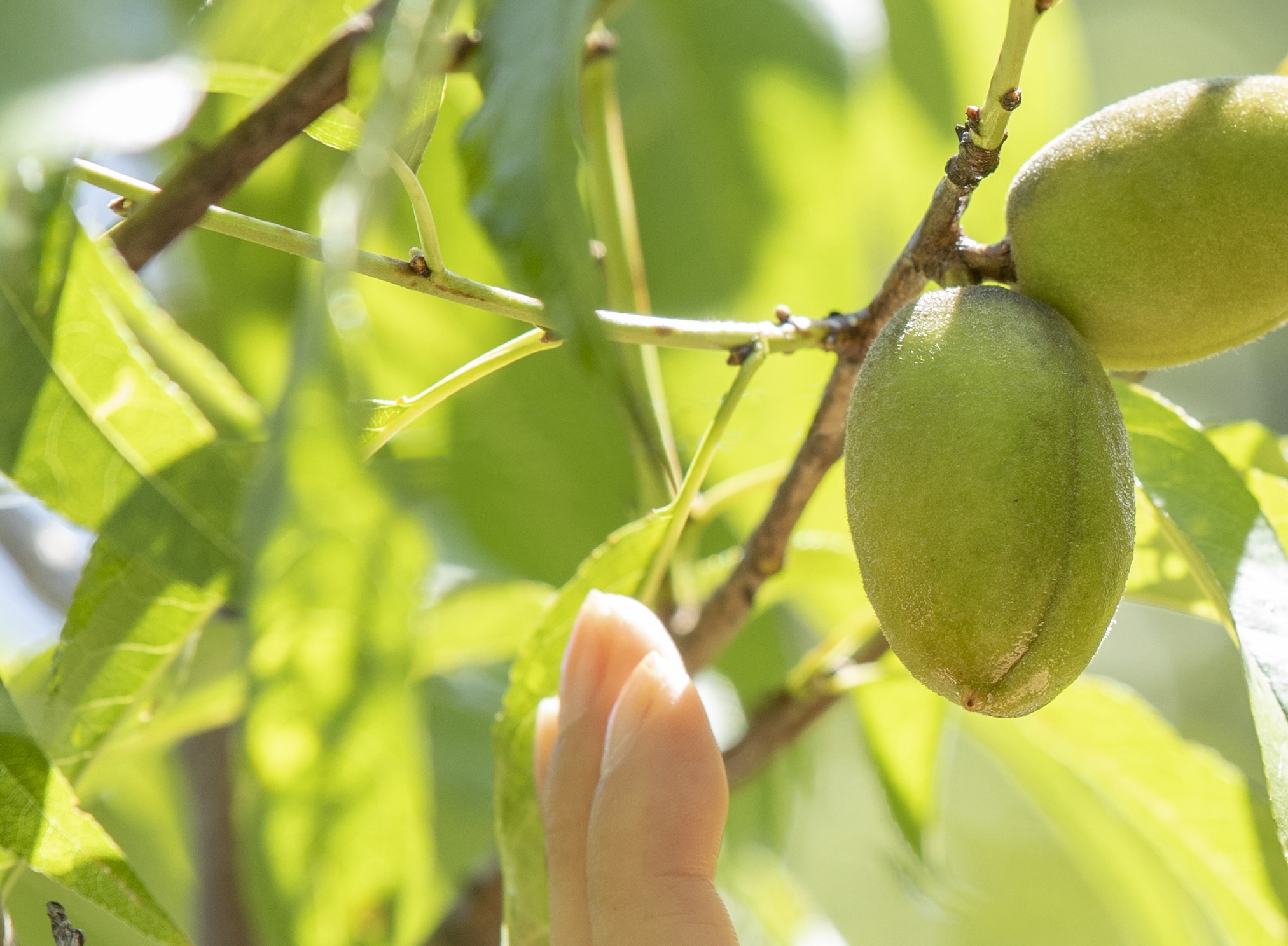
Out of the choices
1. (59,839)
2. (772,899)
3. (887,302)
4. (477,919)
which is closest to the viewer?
(59,839)

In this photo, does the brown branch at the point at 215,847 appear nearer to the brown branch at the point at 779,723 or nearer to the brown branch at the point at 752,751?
the brown branch at the point at 752,751

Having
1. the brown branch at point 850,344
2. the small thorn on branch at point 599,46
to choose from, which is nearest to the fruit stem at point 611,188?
the small thorn on branch at point 599,46

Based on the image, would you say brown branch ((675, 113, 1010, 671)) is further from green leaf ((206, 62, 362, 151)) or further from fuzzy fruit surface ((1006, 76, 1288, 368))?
green leaf ((206, 62, 362, 151))

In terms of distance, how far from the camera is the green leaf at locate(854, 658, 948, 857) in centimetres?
79

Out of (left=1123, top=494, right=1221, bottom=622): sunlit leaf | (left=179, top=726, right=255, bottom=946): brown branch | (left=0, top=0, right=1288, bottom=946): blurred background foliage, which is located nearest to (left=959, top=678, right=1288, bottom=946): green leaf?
(left=0, top=0, right=1288, bottom=946): blurred background foliage

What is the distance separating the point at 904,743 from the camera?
801 mm

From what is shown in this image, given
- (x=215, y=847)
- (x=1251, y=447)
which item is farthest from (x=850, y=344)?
(x=215, y=847)

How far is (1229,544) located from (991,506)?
0.16 m

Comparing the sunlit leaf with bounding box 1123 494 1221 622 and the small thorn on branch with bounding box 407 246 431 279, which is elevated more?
the small thorn on branch with bounding box 407 246 431 279

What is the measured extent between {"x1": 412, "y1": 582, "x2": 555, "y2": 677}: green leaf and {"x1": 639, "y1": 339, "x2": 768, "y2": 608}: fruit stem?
217mm

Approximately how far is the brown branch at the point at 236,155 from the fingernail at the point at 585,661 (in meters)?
0.24

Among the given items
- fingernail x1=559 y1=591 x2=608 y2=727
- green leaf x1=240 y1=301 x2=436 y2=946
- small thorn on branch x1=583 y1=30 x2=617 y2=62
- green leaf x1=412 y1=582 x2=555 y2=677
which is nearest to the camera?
green leaf x1=240 y1=301 x2=436 y2=946

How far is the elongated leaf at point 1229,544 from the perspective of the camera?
1.45ft

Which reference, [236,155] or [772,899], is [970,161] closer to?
[236,155]
